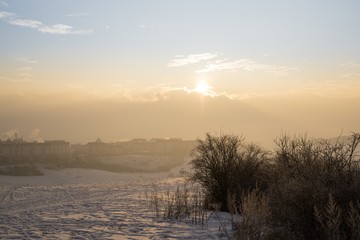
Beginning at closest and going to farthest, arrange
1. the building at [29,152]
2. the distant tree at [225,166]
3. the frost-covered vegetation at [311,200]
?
1. the frost-covered vegetation at [311,200]
2. the distant tree at [225,166]
3. the building at [29,152]

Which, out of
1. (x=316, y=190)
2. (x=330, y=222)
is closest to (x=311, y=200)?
(x=316, y=190)

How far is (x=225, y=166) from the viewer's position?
21.3m

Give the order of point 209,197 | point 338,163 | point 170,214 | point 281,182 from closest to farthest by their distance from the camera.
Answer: point 338,163 → point 281,182 → point 170,214 → point 209,197

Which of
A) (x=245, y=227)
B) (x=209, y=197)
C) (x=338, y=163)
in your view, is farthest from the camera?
(x=209, y=197)

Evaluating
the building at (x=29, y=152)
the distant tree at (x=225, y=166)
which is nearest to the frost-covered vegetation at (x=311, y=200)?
the distant tree at (x=225, y=166)

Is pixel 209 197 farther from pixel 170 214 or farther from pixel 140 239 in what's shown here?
pixel 140 239

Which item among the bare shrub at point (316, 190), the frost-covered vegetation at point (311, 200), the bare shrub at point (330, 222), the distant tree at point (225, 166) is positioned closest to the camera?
the bare shrub at point (330, 222)

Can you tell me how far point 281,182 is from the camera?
13.5 meters

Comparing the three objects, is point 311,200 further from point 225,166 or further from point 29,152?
point 29,152

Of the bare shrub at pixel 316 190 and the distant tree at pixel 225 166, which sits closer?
the bare shrub at pixel 316 190

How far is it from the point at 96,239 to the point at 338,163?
27.2 ft

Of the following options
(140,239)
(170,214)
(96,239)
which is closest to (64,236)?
(96,239)

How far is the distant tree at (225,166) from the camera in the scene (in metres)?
20.8

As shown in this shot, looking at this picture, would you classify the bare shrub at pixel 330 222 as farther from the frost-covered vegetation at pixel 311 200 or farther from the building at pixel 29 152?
the building at pixel 29 152
